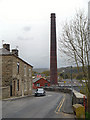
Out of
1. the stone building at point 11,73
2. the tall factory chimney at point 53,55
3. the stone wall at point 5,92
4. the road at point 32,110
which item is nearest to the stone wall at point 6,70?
the stone building at point 11,73

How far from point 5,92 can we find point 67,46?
12.3 meters

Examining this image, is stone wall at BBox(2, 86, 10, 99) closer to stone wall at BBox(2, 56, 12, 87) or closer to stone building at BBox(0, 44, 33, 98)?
stone building at BBox(0, 44, 33, 98)

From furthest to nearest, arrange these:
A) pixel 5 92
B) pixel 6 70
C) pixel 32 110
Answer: pixel 6 70 < pixel 5 92 < pixel 32 110

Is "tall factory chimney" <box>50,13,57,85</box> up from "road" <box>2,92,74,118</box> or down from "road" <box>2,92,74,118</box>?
up

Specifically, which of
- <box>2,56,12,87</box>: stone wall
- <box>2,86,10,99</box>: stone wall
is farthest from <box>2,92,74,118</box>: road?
<box>2,56,12,87</box>: stone wall

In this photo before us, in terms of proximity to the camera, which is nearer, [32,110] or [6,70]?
[32,110]

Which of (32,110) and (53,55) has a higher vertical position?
(53,55)

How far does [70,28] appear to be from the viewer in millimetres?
11453

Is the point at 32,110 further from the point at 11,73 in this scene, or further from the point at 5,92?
the point at 11,73

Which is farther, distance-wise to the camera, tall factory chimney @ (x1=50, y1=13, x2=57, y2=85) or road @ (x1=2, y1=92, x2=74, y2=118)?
tall factory chimney @ (x1=50, y1=13, x2=57, y2=85)

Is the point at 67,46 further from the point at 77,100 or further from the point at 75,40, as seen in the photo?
the point at 77,100

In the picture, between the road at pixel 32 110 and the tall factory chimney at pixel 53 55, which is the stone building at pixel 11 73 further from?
the tall factory chimney at pixel 53 55

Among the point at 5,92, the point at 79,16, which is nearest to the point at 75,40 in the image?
the point at 79,16

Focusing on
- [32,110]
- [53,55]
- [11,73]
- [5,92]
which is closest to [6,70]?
[11,73]
